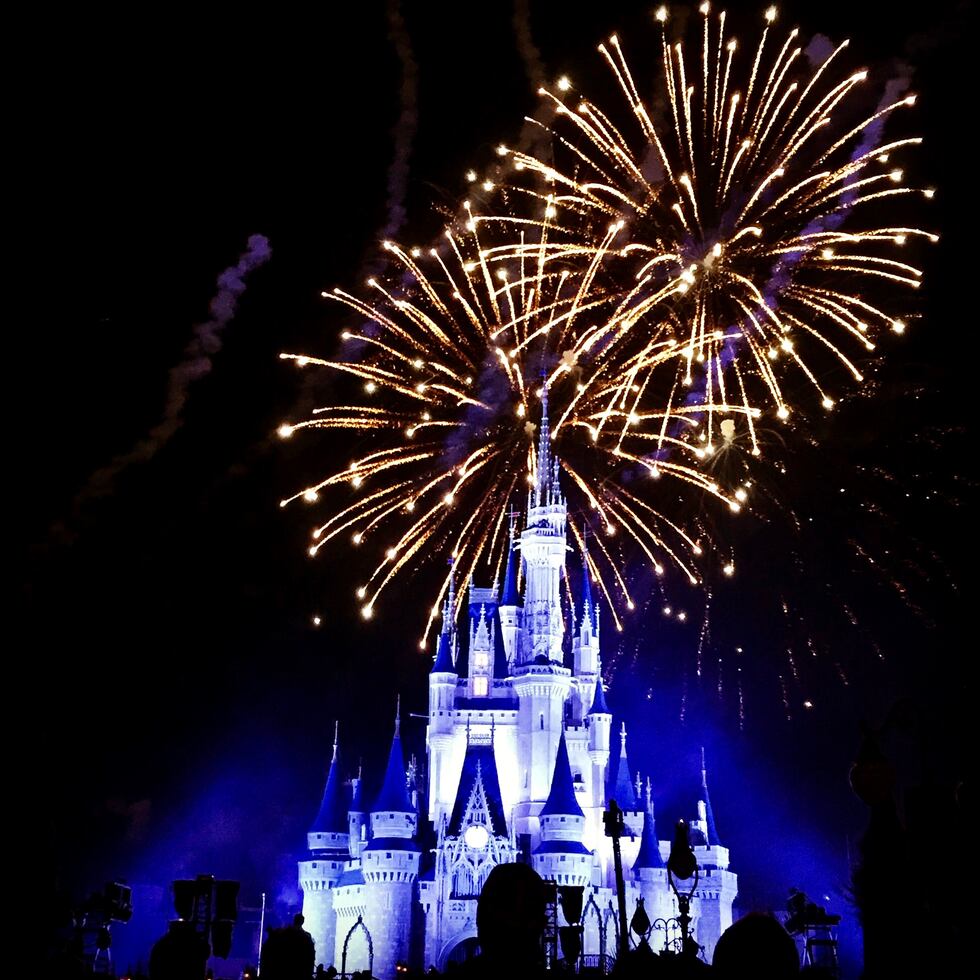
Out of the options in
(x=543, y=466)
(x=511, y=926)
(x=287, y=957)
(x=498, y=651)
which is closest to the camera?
(x=511, y=926)

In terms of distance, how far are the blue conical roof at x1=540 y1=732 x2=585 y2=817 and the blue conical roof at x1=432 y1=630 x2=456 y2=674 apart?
9574 millimetres

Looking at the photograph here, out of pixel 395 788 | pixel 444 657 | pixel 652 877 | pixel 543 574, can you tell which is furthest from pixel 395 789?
pixel 652 877

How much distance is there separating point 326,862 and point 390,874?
6.88 meters

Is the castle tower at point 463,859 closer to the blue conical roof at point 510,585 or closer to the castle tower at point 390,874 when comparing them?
the castle tower at point 390,874

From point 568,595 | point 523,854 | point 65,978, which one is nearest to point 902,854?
point 65,978

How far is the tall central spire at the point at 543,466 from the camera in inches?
2857

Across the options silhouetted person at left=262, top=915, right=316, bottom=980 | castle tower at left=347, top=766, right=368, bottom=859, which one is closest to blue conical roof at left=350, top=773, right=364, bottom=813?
castle tower at left=347, top=766, right=368, bottom=859

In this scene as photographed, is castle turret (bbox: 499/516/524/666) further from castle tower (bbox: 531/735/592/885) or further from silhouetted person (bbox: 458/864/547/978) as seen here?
silhouetted person (bbox: 458/864/547/978)

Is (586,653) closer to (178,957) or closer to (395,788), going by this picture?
(395,788)

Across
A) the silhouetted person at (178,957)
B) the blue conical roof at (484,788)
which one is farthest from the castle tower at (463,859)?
the silhouetted person at (178,957)

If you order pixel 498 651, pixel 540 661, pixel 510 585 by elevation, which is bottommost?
pixel 540 661

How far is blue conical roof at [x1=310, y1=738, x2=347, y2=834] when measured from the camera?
238ft

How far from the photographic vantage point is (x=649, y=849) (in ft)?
230

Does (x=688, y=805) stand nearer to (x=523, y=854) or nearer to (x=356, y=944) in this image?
(x=523, y=854)
